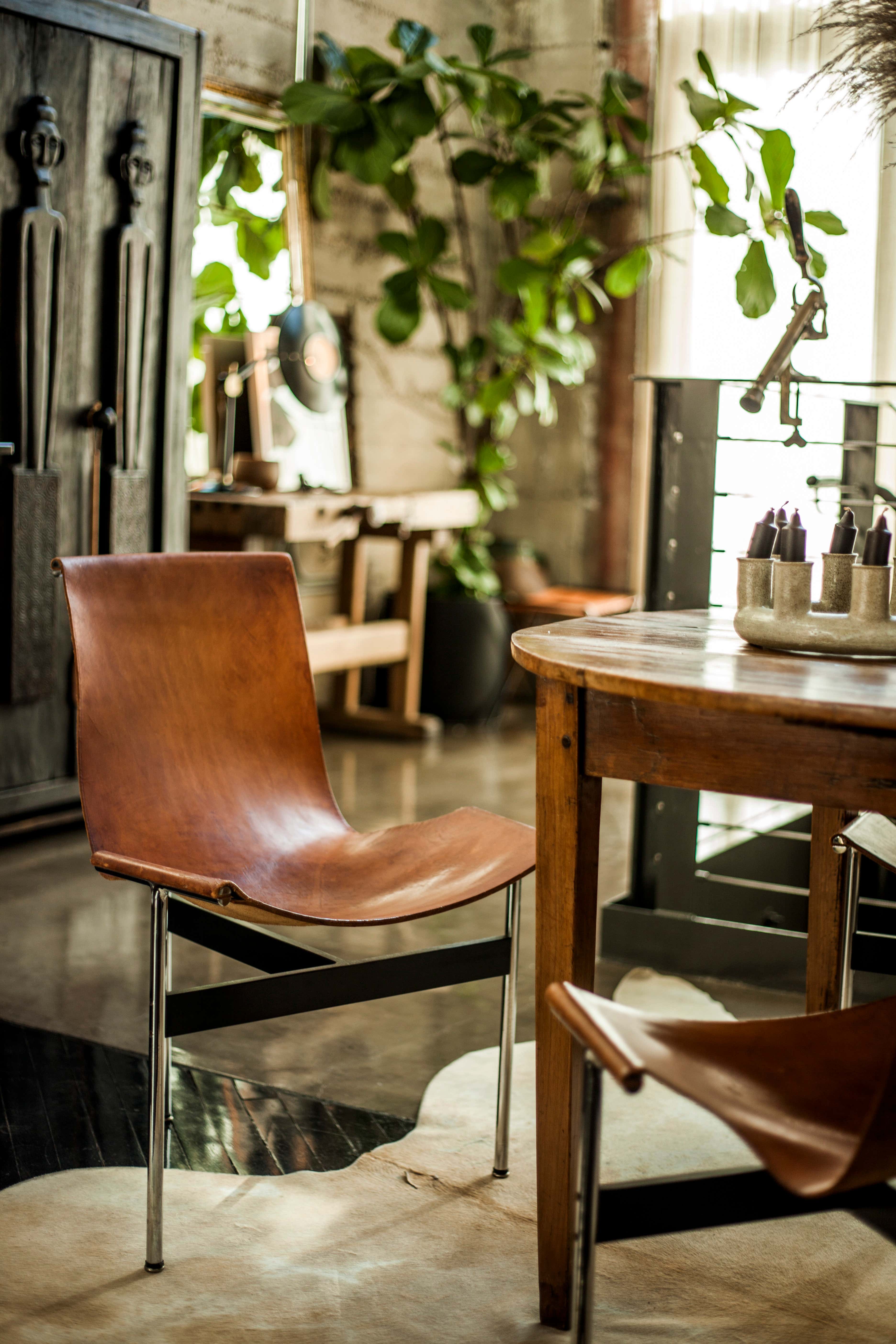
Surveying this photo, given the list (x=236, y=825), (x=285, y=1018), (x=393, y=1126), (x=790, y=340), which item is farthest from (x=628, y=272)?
(x=393, y=1126)

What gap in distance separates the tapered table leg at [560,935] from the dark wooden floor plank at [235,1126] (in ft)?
1.68

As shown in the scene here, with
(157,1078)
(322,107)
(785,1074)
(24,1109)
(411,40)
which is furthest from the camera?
(411,40)

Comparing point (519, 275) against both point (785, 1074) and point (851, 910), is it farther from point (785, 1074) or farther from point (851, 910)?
point (785, 1074)

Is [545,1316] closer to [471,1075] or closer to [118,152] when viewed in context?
[471,1075]

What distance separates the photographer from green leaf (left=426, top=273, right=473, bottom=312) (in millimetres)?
5230

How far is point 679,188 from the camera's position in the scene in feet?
19.0

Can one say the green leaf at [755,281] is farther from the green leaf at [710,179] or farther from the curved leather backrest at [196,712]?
the curved leather backrest at [196,712]

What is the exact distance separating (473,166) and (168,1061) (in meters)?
4.31

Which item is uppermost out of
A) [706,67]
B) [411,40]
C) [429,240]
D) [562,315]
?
[411,40]

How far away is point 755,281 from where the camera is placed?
3391mm

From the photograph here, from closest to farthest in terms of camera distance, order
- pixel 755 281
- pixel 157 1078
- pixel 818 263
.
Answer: pixel 157 1078, pixel 818 263, pixel 755 281

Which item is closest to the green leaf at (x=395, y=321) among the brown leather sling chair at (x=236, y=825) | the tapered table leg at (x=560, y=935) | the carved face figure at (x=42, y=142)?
the carved face figure at (x=42, y=142)

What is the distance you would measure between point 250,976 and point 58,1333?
1.26 metres

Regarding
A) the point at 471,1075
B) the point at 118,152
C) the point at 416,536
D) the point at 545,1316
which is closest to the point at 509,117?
the point at 416,536
